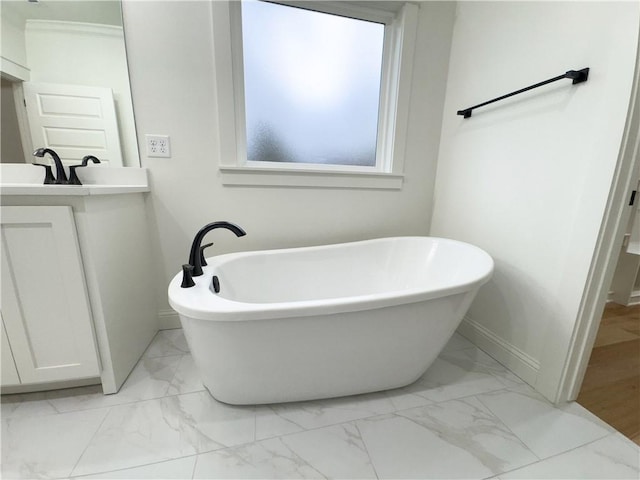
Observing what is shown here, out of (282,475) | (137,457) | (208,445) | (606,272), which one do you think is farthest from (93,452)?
(606,272)

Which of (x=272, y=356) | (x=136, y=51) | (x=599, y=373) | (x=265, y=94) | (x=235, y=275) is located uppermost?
(x=136, y=51)

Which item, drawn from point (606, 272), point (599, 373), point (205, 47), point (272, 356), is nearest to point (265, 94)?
point (205, 47)

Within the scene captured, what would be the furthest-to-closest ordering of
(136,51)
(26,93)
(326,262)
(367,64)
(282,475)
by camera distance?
1. (367,64)
2. (326,262)
3. (136,51)
4. (26,93)
5. (282,475)

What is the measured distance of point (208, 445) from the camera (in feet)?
2.99

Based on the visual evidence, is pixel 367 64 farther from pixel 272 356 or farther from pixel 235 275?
pixel 272 356

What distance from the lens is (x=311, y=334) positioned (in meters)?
0.92

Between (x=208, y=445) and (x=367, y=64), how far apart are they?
212cm

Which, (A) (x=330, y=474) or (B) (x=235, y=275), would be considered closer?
(A) (x=330, y=474)

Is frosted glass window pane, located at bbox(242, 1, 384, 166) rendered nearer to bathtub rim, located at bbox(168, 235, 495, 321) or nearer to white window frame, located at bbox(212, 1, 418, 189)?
white window frame, located at bbox(212, 1, 418, 189)

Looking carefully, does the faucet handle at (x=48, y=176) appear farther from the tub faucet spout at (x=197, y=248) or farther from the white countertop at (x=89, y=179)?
the tub faucet spout at (x=197, y=248)

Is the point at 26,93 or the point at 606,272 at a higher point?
the point at 26,93

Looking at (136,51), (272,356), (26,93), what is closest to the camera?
(272,356)

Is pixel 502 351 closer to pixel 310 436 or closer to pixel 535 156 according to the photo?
pixel 535 156

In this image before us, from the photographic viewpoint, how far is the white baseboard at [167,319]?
161cm
